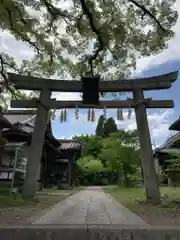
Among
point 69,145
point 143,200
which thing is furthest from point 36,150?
point 69,145

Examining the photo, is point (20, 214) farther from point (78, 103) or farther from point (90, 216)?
point (78, 103)

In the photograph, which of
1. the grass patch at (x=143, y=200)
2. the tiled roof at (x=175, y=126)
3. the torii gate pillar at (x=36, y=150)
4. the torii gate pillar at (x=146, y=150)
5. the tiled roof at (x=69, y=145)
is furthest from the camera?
the tiled roof at (x=69, y=145)

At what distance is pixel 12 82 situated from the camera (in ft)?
37.5

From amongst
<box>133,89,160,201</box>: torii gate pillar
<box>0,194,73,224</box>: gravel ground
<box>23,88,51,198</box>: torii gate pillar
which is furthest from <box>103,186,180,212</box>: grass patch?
<box>23,88,51,198</box>: torii gate pillar

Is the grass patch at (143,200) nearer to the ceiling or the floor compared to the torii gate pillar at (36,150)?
nearer to the floor

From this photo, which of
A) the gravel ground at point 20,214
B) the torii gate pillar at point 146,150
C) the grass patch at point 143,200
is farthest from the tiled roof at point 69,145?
the gravel ground at point 20,214

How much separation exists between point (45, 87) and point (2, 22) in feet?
9.98

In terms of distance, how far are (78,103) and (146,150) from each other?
121 inches

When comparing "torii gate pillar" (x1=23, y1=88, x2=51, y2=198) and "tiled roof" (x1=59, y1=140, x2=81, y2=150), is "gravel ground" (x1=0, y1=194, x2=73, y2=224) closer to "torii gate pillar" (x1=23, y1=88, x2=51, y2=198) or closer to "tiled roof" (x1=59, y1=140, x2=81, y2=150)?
"torii gate pillar" (x1=23, y1=88, x2=51, y2=198)

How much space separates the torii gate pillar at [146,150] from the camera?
1049 centimetres

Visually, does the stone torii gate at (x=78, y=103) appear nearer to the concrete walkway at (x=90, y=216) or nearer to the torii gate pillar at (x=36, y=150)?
the torii gate pillar at (x=36, y=150)

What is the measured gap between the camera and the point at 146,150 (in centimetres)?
1084

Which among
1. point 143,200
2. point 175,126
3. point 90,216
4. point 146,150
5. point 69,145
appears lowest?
point 90,216

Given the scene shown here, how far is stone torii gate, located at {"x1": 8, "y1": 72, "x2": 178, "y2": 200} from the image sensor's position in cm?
1080
